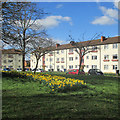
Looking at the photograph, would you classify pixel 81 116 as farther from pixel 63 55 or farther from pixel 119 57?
pixel 63 55

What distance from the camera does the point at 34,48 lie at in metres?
17.1

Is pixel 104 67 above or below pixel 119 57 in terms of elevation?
below

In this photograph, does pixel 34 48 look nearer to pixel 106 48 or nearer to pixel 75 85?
pixel 75 85

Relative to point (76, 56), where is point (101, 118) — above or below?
below

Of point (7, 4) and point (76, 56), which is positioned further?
point (76, 56)

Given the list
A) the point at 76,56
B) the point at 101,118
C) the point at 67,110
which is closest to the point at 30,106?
the point at 67,110

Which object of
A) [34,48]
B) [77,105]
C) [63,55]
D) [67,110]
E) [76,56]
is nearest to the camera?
[67,110]

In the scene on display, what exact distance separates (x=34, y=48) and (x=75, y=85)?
8.74 metres

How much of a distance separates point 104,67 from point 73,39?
2502 centimetres

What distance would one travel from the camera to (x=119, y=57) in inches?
1832

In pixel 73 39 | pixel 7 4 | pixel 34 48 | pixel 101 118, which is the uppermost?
pixel 73 39

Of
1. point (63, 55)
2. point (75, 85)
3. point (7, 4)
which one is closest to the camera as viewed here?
point (7, 4)

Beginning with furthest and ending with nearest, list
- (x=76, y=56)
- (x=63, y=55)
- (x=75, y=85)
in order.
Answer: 1. (x=63, y=55)
2. (x=76, y=56)
3. (x=75, y=85)

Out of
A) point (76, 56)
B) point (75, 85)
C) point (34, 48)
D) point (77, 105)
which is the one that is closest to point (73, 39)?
point (34, 48)
